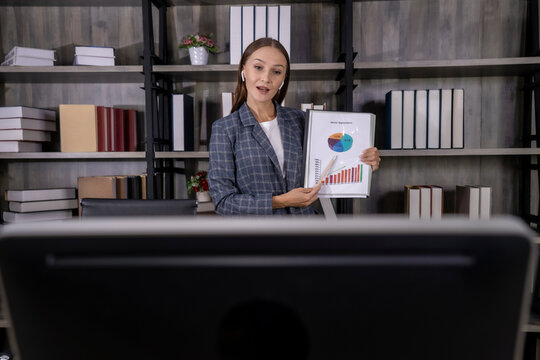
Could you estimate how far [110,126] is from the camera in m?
2.12

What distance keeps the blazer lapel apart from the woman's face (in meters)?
0.09

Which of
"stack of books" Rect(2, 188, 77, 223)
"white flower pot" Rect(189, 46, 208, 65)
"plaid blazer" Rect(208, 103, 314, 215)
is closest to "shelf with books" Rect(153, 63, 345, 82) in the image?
"white flower pot" Rect(189, 46, 208, 65)

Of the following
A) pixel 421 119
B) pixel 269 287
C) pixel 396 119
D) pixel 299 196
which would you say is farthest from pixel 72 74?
pixel 269 287

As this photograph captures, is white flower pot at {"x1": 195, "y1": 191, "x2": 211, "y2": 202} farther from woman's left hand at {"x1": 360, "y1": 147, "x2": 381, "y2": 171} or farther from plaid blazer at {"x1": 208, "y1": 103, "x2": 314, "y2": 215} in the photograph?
woman's left hand at {"x1": 360, "y1": 147, "x2": 381, "y2": 171}

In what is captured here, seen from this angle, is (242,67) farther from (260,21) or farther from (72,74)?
(72,74)

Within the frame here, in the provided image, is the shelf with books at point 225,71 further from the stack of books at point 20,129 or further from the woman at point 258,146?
the stack of books at point 20,129

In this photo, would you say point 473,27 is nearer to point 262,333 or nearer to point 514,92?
point 514,92

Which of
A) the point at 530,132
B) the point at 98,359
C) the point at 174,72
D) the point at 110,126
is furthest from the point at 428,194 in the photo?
the point at 98,359

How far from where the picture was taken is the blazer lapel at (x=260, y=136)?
1.49 metres

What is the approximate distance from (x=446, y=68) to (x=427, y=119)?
0.30 meters

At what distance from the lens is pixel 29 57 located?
82.2 inches

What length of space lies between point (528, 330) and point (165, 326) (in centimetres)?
216

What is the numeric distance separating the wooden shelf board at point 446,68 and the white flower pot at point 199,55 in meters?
0.83

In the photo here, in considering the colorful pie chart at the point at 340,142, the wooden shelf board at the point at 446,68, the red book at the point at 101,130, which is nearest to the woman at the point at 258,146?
the colorful pie chart at the point at 340,142
